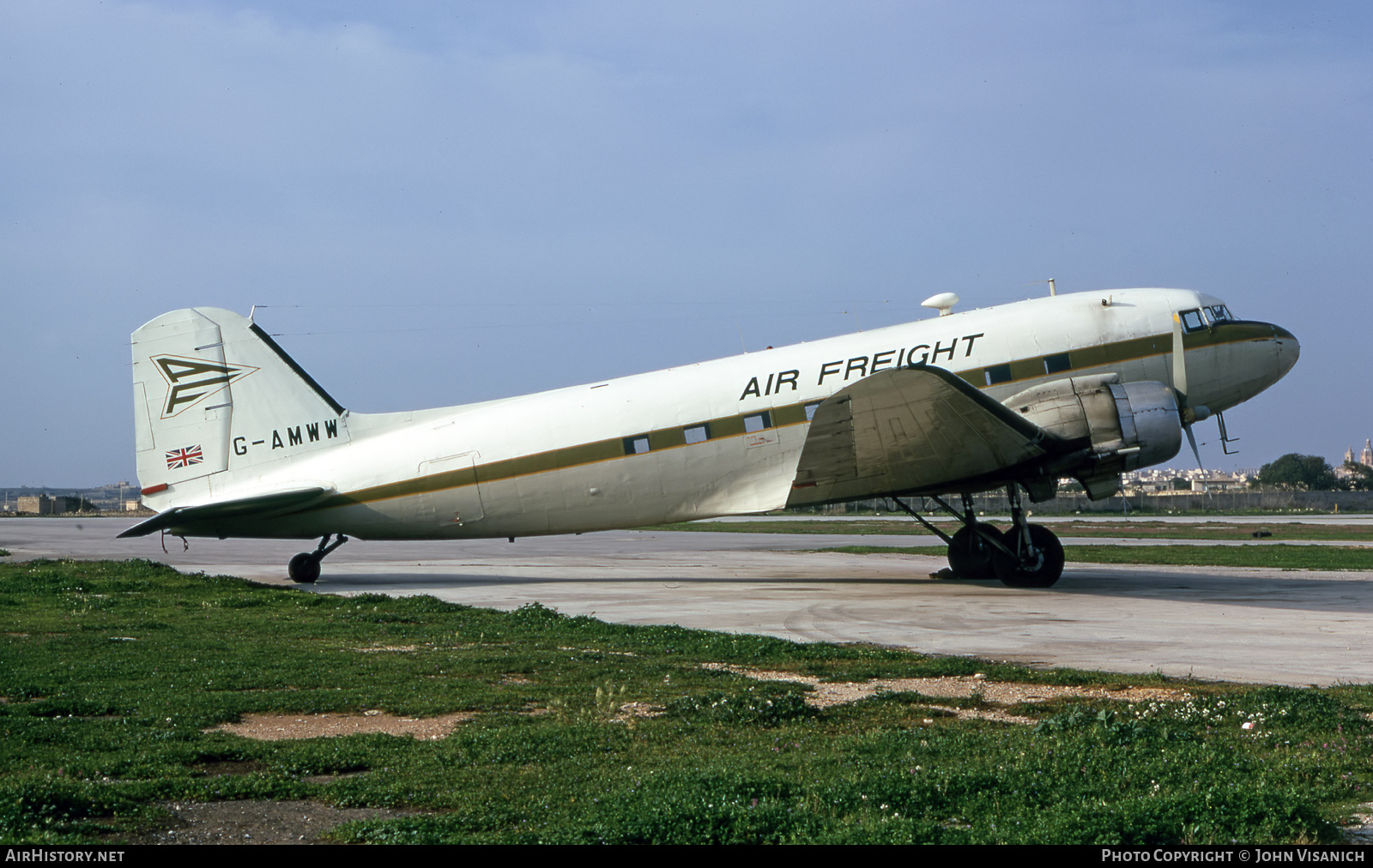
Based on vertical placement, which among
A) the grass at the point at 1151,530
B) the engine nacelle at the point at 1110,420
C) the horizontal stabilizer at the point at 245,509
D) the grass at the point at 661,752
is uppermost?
the engine nacelle at the point at 1110,420

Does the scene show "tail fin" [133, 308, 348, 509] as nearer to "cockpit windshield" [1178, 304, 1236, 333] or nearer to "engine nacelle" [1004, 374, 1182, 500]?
"engine nacelle" [1004, 374, 1182, 500]

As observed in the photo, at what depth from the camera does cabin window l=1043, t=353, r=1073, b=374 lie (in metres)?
16.5

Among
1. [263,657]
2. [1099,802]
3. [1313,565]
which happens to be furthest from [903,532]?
[1099,802]

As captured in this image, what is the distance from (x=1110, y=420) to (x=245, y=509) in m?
14.5

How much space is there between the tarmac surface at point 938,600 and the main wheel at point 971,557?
292mm

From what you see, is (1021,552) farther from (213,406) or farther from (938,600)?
(213,406)

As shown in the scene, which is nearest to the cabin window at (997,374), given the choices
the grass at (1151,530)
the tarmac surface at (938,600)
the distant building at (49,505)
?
the tarmac surface at (938,600)

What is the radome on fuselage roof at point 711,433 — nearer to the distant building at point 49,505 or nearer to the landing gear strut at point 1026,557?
the landing gear strut at point 1026,557

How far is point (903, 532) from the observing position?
40.0 meters

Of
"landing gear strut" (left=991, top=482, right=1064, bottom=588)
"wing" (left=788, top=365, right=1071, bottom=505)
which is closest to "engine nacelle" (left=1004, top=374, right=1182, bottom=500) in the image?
"wing" (left=788, top=365, right=1071, bottom=505)

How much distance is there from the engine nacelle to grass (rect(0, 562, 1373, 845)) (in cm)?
716

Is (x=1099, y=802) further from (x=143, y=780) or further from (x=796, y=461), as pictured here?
(x=796, y=461)

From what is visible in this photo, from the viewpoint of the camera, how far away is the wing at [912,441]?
1438 centimetres

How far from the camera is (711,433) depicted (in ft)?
56.2
